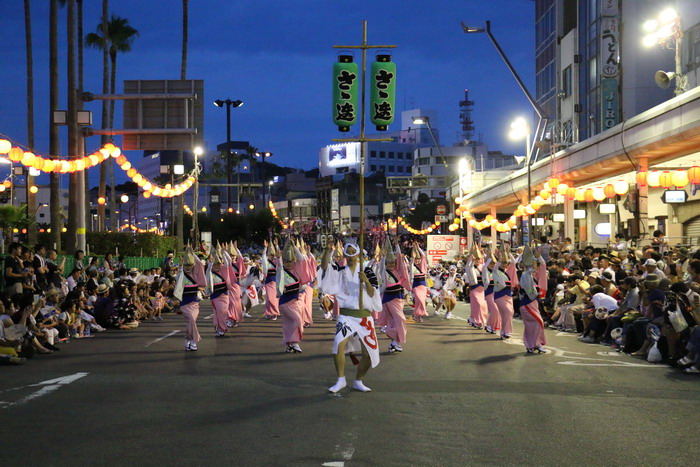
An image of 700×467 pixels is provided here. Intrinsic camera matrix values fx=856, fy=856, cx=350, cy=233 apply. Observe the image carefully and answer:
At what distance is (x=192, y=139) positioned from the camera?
29031 mm

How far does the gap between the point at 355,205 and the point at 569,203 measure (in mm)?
97712

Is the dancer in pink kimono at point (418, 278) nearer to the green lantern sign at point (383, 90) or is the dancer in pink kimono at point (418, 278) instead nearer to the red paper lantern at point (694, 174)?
the green lantern sign at point (383, 90)

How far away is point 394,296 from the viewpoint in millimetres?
15930

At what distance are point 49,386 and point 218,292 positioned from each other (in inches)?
286

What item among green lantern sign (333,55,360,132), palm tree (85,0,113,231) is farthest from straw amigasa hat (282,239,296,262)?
palm tree (85,0,113,231)

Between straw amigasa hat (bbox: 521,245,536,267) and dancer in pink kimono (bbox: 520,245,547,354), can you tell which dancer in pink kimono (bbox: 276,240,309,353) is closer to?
dancer in pink kimono (bbox: 520,245,547,354)

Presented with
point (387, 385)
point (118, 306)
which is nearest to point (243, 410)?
point (387, 385)

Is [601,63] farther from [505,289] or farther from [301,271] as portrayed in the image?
[301,271]

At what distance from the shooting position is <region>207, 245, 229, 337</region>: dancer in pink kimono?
58.5 ft

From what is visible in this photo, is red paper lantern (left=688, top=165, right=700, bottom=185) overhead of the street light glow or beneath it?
beneath

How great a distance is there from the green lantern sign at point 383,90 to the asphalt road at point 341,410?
4.42 metres

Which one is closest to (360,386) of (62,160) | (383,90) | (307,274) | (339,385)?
(339,385)

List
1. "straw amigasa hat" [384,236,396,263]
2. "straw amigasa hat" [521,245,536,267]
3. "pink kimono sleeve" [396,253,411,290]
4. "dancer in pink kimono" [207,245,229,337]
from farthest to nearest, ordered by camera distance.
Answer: "dancer in pink kimono" [207,245,229,337], "pink kimono sleeve" [396,253,411,290], "straw amigasa hat" [521,245,536,267], "straw amigasa hat" [384,236,396,263]

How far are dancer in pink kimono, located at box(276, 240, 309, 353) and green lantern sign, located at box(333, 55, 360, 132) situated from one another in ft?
8.54
